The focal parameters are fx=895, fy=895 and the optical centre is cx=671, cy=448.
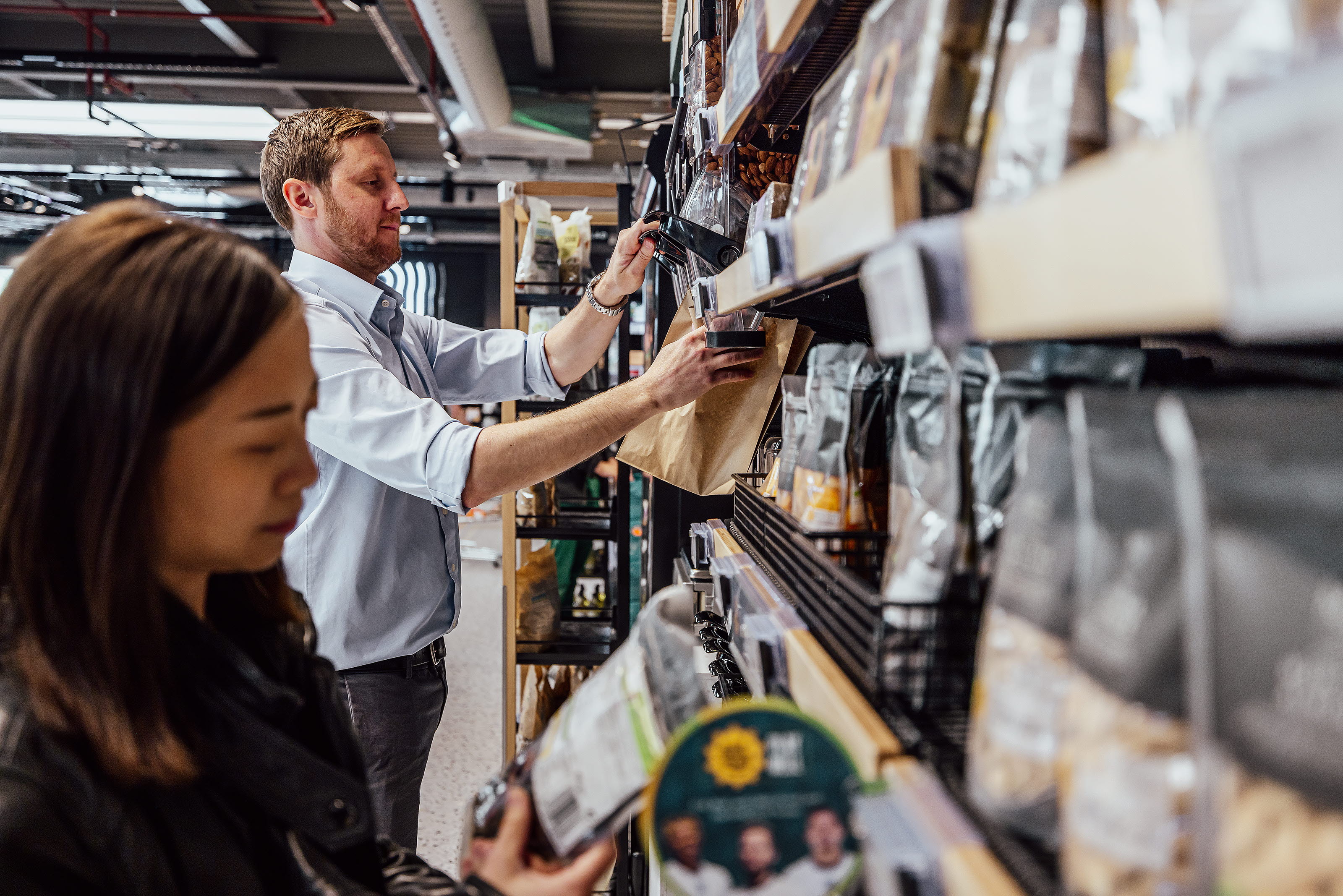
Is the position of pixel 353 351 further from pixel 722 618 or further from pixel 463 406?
pixel 463 406

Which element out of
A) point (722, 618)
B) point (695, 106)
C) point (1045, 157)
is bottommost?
point (722, 618)

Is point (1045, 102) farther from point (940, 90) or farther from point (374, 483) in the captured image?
point (374, 483)

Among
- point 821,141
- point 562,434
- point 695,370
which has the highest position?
point 821,141

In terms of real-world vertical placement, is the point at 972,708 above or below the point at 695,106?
below

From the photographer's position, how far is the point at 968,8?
62 cm

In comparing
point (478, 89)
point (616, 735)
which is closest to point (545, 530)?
point (616, 735)

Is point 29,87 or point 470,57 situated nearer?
point 470,57

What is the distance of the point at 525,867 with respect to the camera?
77cm

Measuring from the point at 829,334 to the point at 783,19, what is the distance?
0.67 m

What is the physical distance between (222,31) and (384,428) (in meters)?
5.72

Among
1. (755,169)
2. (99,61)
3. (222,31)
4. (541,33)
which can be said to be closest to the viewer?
(755,169)

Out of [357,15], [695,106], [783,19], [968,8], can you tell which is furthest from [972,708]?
[357,15]

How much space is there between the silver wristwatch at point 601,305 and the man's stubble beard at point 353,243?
50cm

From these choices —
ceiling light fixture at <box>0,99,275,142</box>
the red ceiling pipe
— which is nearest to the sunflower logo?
the red ceiling pipe
